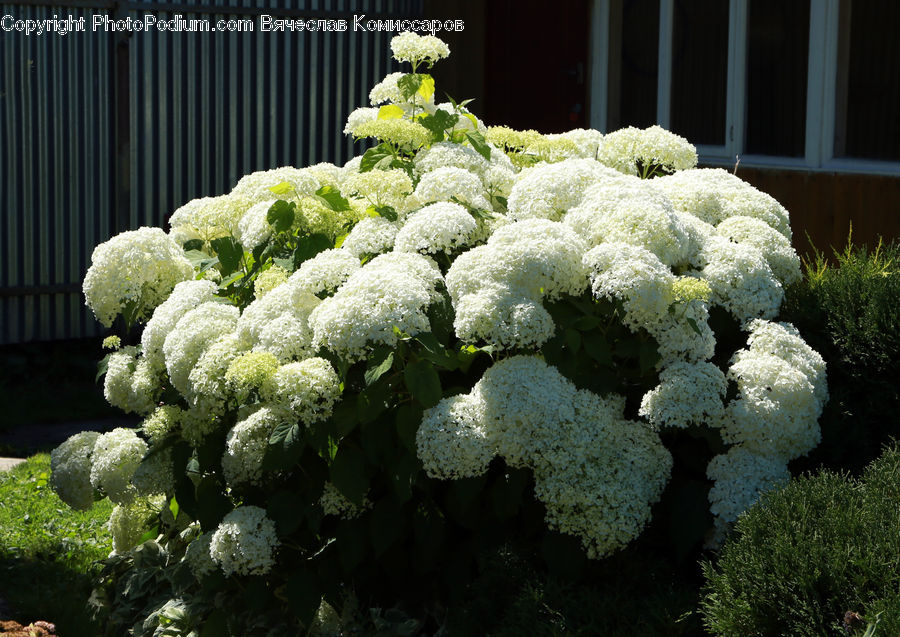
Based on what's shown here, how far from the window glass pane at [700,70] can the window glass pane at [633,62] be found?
8.6 inches

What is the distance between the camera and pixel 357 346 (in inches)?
132

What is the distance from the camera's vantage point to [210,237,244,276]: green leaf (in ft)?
14.2

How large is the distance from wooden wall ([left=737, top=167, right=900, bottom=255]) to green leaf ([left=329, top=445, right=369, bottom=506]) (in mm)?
4541

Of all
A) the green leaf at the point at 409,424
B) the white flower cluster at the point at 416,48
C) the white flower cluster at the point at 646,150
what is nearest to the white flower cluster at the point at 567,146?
the white flower cluster at the point at 646,150

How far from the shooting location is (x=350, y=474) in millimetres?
3484

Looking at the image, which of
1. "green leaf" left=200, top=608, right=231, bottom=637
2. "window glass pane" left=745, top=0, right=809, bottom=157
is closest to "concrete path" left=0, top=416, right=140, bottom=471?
"green leaf" left=200, top=608, right=231, bottom=637

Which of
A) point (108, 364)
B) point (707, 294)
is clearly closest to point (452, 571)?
point (707, 294)


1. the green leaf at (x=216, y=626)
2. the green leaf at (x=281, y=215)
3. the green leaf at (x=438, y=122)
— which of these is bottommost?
the green leaf at (x=216, y=626)

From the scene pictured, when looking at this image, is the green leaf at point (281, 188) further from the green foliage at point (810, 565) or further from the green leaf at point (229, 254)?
the green foliage at point (810, 565)

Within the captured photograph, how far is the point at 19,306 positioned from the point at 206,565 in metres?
5.30

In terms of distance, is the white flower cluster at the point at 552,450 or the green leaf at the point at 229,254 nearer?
the white flower cluster at the point at 552,450

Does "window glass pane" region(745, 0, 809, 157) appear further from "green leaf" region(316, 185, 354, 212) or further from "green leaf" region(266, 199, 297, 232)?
"green leaf" region(266, 199, 297, 232)

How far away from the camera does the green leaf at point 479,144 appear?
4523mm

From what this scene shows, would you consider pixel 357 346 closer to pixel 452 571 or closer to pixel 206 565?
pixel 452 571
